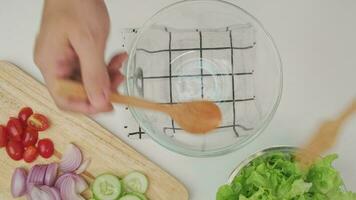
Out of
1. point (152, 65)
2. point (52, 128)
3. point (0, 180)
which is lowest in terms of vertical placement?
point (0, 180)

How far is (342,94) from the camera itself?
105 cm

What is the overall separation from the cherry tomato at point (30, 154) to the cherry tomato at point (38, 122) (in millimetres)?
40

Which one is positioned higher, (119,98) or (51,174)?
(119,98)

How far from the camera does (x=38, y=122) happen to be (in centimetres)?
102

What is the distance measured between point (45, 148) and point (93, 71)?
202 mm

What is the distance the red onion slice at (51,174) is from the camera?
1.02m

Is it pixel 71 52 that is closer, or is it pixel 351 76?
pixel 71 52

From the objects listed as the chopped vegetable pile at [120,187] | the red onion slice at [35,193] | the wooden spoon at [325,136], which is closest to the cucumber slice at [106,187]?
the chopped vegetable pile at [120,187]

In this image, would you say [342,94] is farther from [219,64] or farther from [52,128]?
[52,128]

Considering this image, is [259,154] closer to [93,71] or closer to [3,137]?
[93,71]

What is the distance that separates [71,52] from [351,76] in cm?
55

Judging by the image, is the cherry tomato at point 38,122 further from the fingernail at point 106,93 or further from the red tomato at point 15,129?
the fingernail at point 106,93

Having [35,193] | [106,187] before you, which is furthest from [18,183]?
[106,187]

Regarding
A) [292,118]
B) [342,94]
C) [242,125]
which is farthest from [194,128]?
[342,94]
